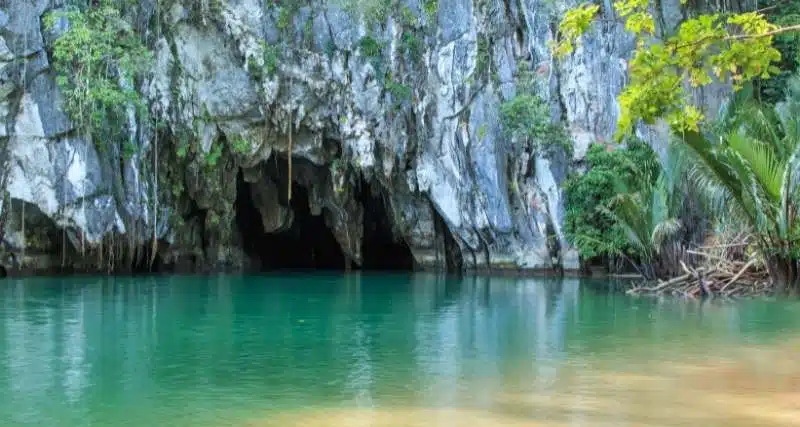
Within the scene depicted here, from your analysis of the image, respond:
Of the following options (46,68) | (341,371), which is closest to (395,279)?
(46,68)

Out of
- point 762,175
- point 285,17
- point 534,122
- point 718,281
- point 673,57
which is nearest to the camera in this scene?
point 673,57

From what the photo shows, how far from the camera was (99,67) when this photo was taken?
77.4 ft

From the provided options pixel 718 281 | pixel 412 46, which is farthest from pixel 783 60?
pixel 412 46

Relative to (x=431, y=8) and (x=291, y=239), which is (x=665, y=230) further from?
(x=291, y=239)

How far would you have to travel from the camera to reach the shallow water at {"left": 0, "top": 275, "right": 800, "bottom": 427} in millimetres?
6344

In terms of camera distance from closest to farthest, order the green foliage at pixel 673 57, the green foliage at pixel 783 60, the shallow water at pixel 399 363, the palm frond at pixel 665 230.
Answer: the green foliage at pixel 673 57
the shallow water at pixel 399 363
the palm frond at pixel 665 230
the green foliage at pixel 783 60

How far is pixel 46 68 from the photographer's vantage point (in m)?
23.3

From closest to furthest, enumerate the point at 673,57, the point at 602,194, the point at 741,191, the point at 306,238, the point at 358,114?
the point at 673,57, the point at 741,191, the point at 602,194, the point at 358,114, the point at 306,238

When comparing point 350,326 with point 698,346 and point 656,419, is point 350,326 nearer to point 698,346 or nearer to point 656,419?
point 698,346

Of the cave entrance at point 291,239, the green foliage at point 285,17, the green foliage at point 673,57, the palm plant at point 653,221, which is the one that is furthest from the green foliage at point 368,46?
the green foliage at point 673,57

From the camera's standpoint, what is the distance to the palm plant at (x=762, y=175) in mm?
14133

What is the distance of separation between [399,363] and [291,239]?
27.2 m

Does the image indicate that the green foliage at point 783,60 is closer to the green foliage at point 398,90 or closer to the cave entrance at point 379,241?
the green foliage at point 398,90

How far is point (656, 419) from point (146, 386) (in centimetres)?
428
